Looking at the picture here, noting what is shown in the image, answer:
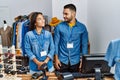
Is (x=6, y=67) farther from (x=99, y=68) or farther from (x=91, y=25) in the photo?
(x=91, y=25)

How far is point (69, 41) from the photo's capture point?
340 cm

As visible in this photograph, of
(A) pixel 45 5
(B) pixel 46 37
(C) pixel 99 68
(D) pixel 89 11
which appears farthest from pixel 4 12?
(C) pixel 99 68

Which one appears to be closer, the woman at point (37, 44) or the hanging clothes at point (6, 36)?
the woman at point (37, 44)

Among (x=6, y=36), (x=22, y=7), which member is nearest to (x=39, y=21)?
(x=6, y=36)

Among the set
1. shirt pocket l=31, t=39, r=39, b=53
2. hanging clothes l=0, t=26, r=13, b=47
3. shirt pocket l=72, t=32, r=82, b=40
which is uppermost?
shirt pocket l=72, t=32, r=82, b=40

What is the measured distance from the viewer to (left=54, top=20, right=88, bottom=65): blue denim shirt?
3396mm

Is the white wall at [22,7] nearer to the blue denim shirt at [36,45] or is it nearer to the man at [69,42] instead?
the man at [69,42]

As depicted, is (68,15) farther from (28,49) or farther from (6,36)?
(6,36)

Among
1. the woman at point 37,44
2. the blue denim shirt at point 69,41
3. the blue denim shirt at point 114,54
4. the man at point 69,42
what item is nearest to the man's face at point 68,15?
the man at point 69,42

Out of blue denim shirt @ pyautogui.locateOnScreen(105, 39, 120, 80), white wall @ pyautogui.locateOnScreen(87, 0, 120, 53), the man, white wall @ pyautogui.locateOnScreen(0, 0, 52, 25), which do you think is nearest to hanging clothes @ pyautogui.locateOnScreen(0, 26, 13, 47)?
white wall @ pyautogui.locateOnScreen(0, 0, 52, 25)

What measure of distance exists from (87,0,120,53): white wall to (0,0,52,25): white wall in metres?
1.63

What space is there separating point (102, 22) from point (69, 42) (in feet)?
2.35

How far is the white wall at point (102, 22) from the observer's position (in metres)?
3.09

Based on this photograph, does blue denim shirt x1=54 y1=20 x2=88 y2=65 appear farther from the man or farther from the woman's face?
the woman's face
